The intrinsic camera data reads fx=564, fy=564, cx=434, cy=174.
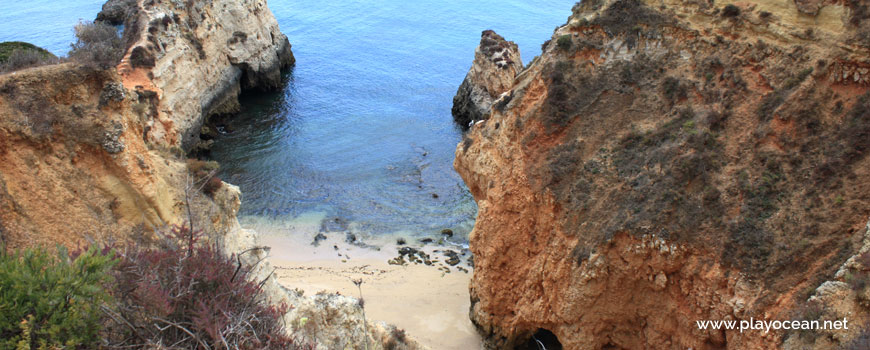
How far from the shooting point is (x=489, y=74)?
4100cm

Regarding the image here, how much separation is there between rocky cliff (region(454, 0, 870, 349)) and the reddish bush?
965 cm

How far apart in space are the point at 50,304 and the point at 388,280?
1830 centimetres

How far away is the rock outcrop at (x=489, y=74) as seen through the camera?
40312mm

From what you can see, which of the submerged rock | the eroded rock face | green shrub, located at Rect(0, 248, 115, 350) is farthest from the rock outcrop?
green shrub, located at Rect(0, 248, 115, 350)

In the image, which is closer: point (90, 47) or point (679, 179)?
point (679, 179)

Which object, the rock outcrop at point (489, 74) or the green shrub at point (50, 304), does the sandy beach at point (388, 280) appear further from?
the rock outcrop at point (489, 74)

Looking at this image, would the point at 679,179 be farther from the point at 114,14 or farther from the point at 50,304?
the point at 114,14

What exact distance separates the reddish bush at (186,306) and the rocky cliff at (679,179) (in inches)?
380

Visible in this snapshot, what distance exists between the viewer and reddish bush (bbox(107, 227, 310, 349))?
847cm

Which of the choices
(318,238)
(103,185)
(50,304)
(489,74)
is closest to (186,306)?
(50,304)

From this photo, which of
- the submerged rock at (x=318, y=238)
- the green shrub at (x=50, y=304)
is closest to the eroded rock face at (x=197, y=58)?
the submerged rock at (x=318, y=238)

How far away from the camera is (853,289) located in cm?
1127

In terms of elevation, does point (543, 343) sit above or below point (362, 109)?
below

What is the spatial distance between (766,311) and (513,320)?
25.9 feet
